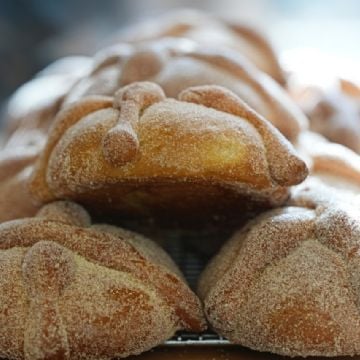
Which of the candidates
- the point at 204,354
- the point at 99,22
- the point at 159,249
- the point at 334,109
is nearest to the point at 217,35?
the point at 334,109

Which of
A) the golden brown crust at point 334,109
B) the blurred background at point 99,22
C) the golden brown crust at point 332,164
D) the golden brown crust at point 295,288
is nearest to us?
the golden brown crust at point 295,288

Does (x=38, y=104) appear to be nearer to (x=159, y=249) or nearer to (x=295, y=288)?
(x=159, y=249)

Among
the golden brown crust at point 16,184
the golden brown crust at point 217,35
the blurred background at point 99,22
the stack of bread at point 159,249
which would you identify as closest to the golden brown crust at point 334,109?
the golden brown crust at point 217,35

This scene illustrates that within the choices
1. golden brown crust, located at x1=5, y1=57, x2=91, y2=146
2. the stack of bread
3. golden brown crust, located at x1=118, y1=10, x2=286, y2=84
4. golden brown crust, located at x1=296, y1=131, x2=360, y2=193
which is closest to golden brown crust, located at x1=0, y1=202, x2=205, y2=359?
the stack of bread

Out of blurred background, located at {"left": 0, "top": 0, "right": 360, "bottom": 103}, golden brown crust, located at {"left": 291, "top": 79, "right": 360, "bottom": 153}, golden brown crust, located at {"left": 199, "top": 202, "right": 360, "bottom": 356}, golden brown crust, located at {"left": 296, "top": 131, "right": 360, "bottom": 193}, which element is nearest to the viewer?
golden brown crust, located at {"left": 199, "top": 202, "right": 360, "bottom": 356}

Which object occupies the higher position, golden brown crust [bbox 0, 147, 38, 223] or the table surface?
golden brown crust [bbox 0, 147, 38, 223]

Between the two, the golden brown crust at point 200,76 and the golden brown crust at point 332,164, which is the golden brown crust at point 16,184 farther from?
the golden brown crust at point 332,164

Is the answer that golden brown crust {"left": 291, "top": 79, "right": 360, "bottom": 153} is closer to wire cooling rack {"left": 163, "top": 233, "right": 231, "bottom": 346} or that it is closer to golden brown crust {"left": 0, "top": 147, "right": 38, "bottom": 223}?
wire cooling rack {"left": 163, "top": 233, "right": 231, "bottom": 346}

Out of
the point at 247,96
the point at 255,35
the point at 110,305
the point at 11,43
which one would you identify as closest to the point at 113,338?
the point at 110,305
